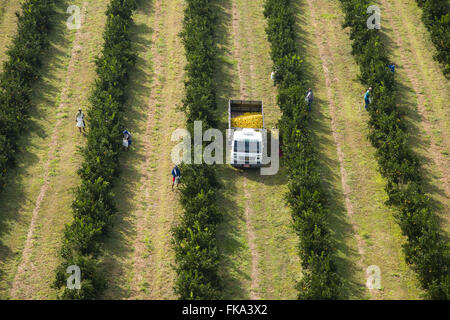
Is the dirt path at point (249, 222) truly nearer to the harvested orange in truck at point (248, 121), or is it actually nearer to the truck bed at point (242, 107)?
the truck bed at point (242, 107)

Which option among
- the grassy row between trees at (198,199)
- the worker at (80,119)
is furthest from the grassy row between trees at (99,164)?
the grassy row between trees at (198,199)

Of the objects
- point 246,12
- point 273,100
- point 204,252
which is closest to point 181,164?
point 204,252

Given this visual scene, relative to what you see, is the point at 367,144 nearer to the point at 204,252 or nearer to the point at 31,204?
the point at 204,252

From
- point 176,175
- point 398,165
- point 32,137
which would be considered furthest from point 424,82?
point 32,137

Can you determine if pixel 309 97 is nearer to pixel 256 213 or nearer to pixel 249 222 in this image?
pixel 256 213

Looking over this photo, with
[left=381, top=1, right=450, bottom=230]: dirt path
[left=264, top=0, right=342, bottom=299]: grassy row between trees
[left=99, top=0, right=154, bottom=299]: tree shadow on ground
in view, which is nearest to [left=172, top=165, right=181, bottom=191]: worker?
[left=99, top=0, right=154, bottom=299]: tree shadow on ground
